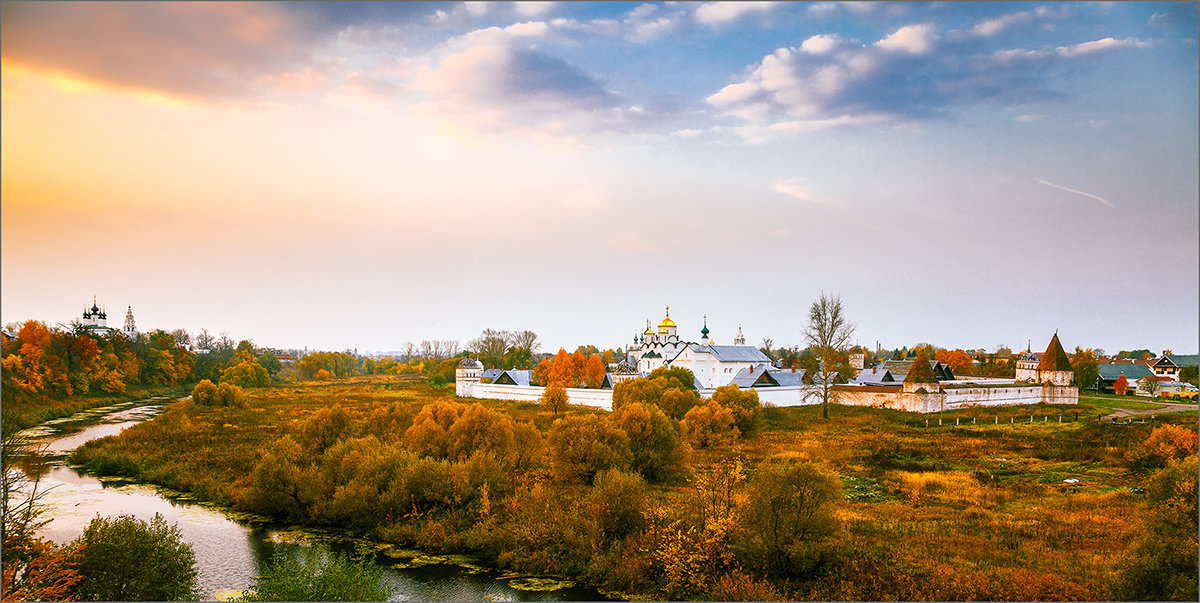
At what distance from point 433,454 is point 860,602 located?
11.7 metres

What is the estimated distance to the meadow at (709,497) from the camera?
1204 cm

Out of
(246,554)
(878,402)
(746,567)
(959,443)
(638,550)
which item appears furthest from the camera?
(878,402)

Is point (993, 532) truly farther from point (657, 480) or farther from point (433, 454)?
point (433, 454)

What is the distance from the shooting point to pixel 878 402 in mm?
36406

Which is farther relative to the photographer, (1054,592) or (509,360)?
(509,360)

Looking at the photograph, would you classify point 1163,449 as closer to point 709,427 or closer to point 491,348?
point 709,427

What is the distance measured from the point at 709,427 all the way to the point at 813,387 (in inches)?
647

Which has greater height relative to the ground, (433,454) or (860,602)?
(433,454)

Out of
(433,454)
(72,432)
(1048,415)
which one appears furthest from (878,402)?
(72,432)

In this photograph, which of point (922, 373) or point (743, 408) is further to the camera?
point (922, 373)

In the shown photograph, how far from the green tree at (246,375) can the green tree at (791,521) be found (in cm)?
4137

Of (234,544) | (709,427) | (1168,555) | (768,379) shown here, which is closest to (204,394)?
(234,544)

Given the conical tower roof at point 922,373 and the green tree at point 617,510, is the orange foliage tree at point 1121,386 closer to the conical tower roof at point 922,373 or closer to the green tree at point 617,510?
the conical tower roof at point 922,373

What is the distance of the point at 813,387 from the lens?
40000 mm
